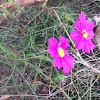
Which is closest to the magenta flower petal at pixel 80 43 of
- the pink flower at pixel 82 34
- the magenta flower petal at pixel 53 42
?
the pink flower at pixel 82 34

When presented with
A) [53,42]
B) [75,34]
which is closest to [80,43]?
[75,34]

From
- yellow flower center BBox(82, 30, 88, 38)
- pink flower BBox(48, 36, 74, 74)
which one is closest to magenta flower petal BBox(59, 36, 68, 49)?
pink flower BBox(48, 36, 74, 74)

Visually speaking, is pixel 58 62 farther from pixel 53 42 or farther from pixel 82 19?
pixel 82 19

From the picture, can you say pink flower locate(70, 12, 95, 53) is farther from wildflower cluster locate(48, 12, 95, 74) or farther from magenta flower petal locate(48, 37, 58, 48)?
magenta flower petal locate(48, 37, 58, 48)

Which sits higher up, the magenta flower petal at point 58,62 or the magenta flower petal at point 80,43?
the magenta flower petal at point 80,43

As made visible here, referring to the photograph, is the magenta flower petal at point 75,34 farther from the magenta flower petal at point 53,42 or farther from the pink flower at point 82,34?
the magenta flower petal at point 53,42

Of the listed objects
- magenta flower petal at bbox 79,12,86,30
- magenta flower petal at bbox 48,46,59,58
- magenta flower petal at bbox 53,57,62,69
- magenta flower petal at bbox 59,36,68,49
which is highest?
magenta flower petal at bbox 79,12,86,30

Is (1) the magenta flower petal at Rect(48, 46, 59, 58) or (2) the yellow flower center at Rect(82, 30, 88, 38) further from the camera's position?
(2) the yellow flower center at Rect(82, 30, 88, 38)

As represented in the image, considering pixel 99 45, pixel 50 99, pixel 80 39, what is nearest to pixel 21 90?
pixel 50 99

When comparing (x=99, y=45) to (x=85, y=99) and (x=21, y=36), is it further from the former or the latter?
(x=21, y=36)
